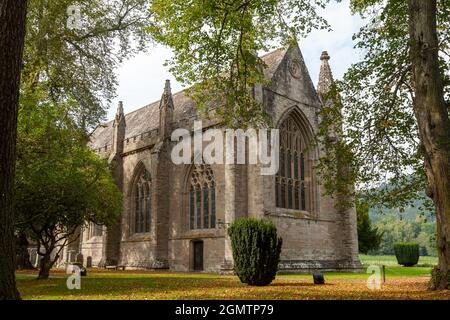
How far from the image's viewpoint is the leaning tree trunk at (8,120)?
20.5 feet

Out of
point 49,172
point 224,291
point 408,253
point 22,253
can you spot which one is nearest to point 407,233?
point 408,253

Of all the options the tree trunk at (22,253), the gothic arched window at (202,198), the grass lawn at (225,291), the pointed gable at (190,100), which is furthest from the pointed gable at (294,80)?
the tree trunk at (22,253)

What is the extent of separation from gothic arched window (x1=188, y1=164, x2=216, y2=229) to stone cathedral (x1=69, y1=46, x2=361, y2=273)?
0.06m

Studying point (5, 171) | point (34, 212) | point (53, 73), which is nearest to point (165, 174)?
point (53, 73)

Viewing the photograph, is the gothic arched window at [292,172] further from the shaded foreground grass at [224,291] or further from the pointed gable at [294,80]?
the shaded foreground grass at [224,291]

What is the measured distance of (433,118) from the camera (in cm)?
1042

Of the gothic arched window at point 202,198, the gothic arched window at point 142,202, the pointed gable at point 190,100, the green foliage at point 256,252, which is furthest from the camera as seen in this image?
the gothic arched window at point 142,202

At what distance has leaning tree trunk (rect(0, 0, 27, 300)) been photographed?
6242mm

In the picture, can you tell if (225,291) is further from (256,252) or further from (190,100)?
(190,100)

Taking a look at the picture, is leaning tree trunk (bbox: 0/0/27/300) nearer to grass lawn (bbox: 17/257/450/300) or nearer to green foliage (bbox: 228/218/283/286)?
grass lawn (bbox: 17/257/450/300)

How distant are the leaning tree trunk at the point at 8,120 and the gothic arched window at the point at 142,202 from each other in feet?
76.1

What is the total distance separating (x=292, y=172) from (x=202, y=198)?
542cm
